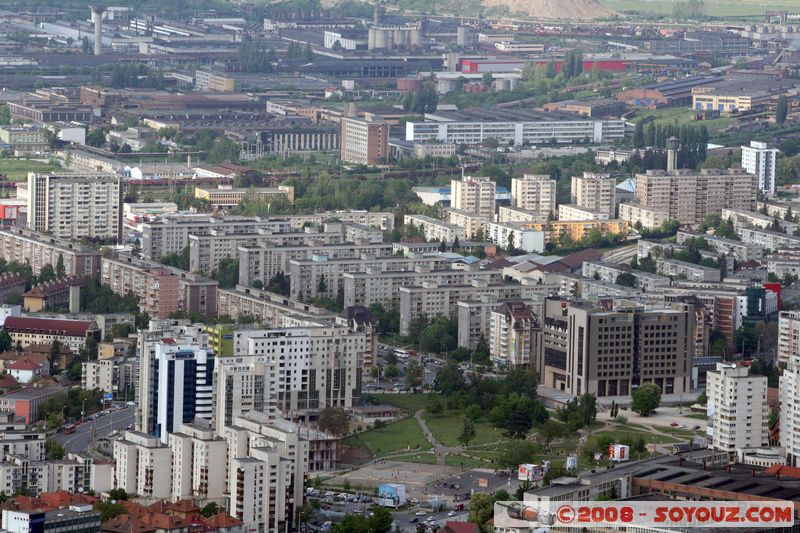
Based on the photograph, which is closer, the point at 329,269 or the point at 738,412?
the point at 738,412

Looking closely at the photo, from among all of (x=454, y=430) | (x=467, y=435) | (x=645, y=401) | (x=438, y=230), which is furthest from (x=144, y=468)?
(x=438, y=230)

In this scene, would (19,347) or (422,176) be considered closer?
(19,347)

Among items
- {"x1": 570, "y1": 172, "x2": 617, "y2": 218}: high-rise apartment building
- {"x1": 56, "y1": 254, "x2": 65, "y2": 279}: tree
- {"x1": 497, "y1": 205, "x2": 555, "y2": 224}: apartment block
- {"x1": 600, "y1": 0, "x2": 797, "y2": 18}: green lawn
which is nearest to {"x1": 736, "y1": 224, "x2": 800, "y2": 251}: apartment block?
{"x1": 570, "y1": 172, "x2": 617, "y2": 218}: high-rise apartment building

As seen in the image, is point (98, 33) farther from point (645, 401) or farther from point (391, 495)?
point (391, 495)

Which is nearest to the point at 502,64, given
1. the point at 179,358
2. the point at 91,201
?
the point at 91,201

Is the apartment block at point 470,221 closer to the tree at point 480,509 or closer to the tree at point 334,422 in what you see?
the tree at point 334,422

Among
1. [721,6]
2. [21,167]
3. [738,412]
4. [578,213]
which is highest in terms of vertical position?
[738,412]

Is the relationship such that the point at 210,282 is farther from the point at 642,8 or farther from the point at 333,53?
the point at 642,8

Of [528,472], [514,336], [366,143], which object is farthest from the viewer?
[366,143]
